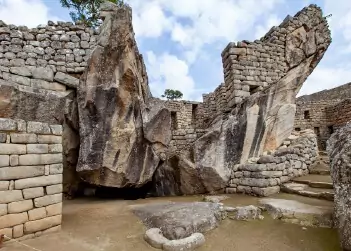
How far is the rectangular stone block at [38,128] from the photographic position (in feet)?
12.4

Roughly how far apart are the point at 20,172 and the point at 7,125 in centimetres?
72

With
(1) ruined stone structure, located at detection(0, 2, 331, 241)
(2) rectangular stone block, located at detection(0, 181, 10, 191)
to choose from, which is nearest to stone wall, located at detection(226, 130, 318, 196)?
(1) ruined stone structure, located at detection(0, 2, 331, 241)

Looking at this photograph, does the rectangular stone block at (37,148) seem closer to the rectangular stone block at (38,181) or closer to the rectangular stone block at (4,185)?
the rectangular stone block at (38,181)

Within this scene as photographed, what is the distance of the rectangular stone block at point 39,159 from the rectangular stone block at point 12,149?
0.30ft

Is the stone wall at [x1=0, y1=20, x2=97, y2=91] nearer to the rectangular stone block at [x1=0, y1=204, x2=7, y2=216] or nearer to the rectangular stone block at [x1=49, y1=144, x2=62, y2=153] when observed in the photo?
the rectangular stone block at [x1=49, y1=144, x2=62, y2=153]

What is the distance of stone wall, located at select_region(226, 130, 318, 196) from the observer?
6.08 meters

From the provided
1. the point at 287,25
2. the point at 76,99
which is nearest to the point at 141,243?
the point at 76,99

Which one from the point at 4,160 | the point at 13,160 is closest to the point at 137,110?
the point at 13,160

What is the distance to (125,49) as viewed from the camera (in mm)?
6211

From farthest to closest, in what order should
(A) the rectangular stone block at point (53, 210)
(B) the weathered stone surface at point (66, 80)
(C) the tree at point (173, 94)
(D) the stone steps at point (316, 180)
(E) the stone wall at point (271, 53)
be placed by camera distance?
(C) the tree at point (173, 94) → (E) the stone wall at point (271, 53) → (B) the weathered stone surface at point (66, 80) → (D) the stone steps at point (316, 180) → (A) the rectangular stone block at point (53, 210)

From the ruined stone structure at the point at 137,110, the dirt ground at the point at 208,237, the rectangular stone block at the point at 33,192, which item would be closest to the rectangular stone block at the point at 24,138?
the rectangular stone block at the point at 33,192

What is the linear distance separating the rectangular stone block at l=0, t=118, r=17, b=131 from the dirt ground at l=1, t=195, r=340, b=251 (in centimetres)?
161

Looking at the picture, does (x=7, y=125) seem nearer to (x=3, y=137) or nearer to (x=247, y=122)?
(x=3, y=137)

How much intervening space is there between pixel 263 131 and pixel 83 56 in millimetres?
6164
